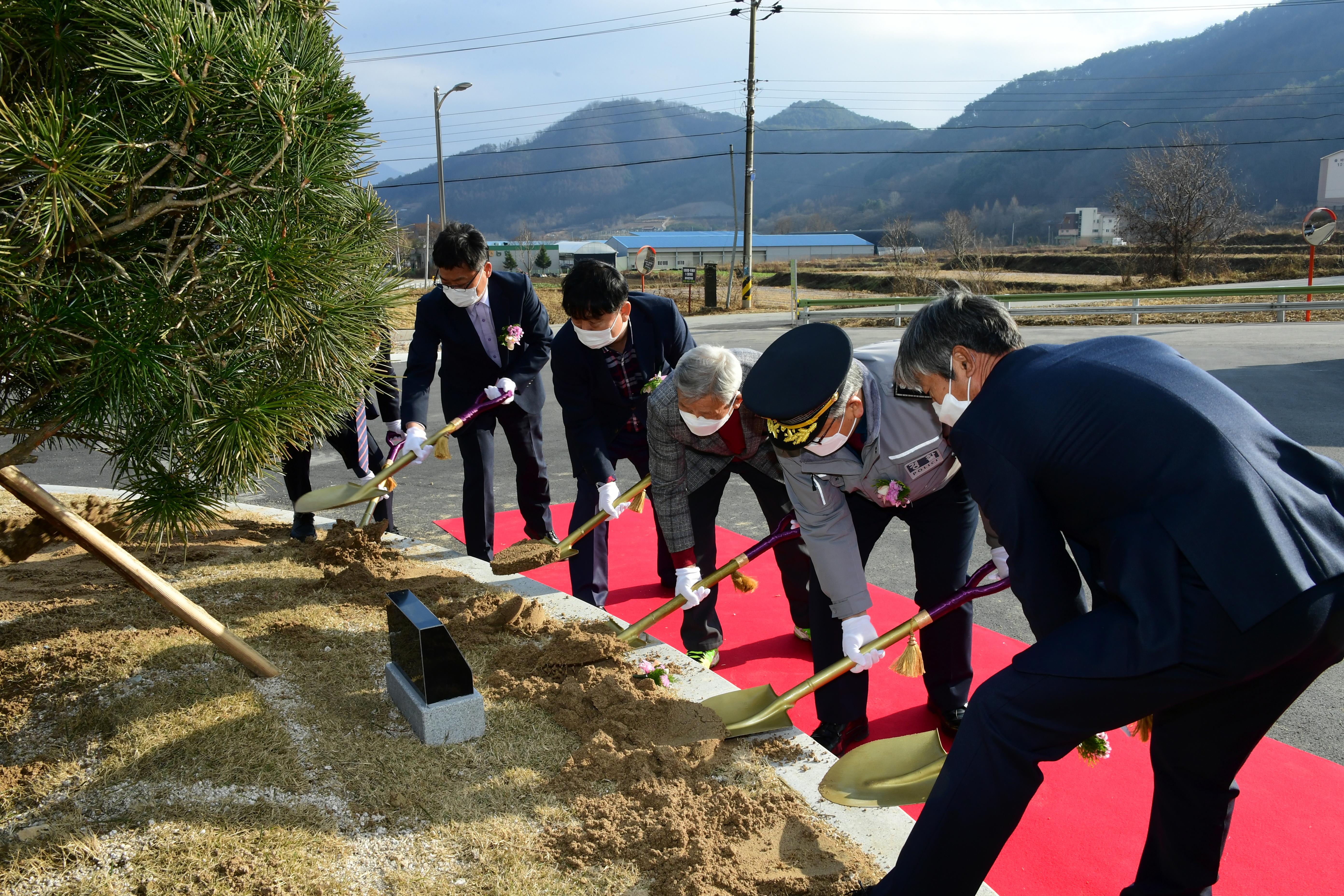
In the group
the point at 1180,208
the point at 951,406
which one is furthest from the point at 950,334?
the point at 1180,208

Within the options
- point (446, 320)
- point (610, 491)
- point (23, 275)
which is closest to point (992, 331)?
point (23, 275)

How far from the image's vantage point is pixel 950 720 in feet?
10.7

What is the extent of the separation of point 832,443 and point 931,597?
2.70 ft

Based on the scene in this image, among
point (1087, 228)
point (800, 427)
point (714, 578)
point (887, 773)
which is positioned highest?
point (1087, 228)

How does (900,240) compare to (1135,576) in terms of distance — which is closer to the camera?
(1135,576)

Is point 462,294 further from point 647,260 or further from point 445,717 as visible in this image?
point 647,260

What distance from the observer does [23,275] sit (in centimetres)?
175

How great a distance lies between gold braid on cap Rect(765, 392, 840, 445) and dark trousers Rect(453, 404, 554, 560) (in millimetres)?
2317

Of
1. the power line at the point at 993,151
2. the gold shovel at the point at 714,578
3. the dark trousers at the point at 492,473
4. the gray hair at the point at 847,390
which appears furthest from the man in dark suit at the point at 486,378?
the power line at the point at 993,151

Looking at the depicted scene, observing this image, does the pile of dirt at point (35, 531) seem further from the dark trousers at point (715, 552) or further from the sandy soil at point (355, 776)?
the dark trousers at point (715, 552)

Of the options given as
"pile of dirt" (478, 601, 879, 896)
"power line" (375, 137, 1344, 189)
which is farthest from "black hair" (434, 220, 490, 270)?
"power line" (375, 137, 1344, 189)

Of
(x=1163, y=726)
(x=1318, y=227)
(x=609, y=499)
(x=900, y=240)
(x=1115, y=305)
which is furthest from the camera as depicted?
(x=900, y=240)

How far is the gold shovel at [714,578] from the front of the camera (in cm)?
345

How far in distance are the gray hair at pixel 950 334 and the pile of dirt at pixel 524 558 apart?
228cm
